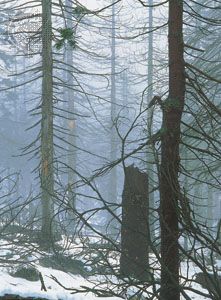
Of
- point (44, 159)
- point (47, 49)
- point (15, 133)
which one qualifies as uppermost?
point (15, 133)

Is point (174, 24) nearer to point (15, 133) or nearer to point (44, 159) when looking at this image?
point (44, 159)

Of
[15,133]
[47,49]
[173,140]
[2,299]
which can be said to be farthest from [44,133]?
[15,133]

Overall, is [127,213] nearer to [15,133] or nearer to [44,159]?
[44,159]

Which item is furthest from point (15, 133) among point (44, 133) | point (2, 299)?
point (2, 299)

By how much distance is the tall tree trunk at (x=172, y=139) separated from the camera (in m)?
4.05

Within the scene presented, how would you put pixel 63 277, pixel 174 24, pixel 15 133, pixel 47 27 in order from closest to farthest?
pixel 174 24
pixel 63 277
pixel 47 27
pixel 15 133

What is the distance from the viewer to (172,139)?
13.9ft

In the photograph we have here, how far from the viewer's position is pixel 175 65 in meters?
4.36

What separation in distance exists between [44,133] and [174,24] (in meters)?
8.15

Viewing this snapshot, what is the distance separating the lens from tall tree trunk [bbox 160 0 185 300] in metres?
4.05

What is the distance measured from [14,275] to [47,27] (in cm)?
632

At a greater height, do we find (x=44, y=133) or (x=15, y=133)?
(x=15, y=133)

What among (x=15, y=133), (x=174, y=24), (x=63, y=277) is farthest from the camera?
(x=15, y=133)

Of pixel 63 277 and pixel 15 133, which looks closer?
pixel 63 277
